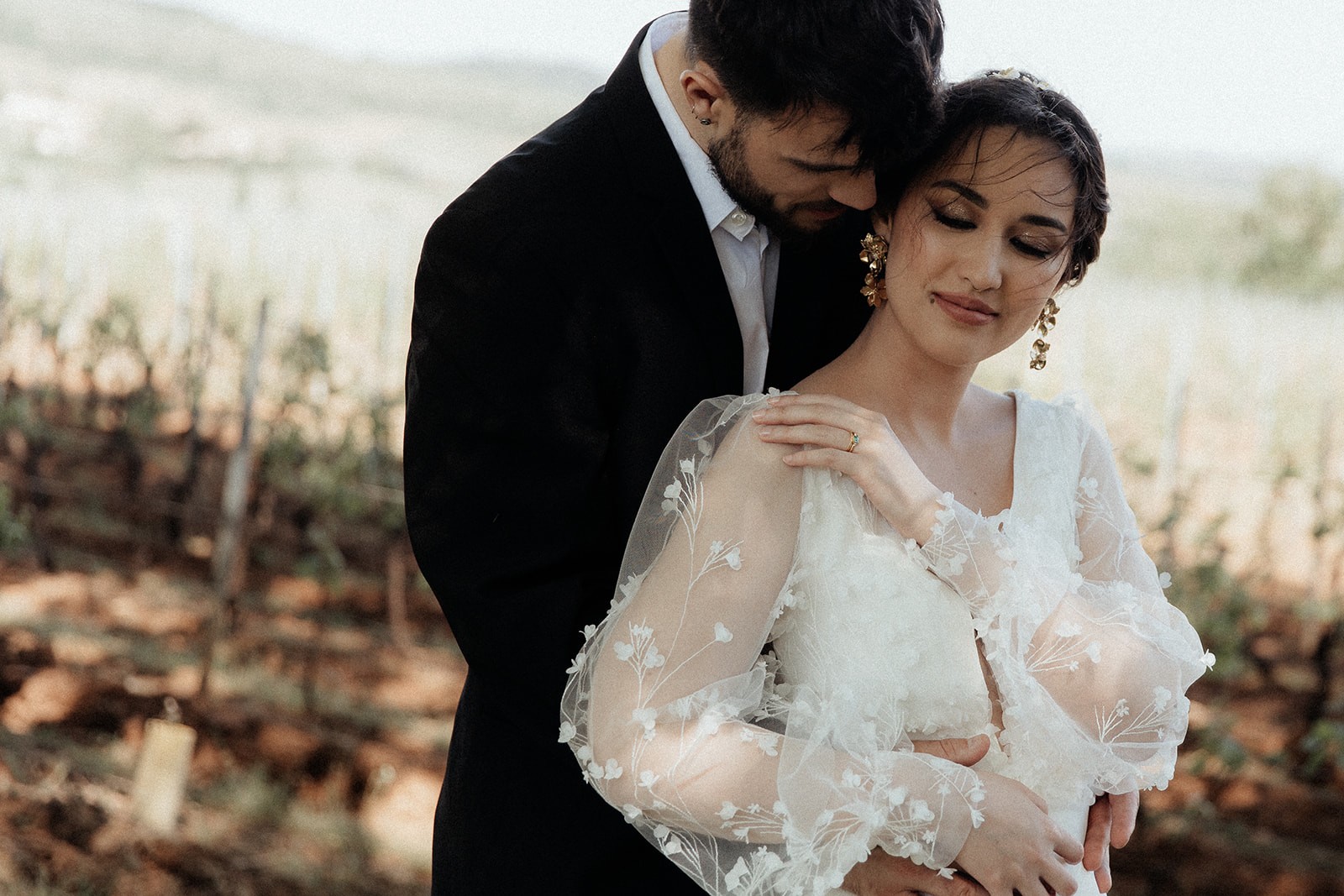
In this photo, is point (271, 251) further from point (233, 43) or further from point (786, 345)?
point (233, 43)

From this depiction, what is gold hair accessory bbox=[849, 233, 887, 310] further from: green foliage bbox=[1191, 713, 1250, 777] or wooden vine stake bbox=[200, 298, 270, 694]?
wooden vine stake bbox=[200, 298, 270, 694]

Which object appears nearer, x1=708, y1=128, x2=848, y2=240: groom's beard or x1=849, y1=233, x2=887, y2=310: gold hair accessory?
x1=708, y1=128, x2=848, y2=240: groom's beard

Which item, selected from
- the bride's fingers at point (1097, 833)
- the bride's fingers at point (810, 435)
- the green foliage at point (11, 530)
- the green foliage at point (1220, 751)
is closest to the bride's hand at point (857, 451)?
the bride's fingers at point (810, 435)

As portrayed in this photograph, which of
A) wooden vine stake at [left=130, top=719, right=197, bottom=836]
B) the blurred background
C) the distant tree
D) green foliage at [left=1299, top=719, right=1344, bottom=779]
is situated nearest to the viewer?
wooden vine stake at [left=130, top=719, right=197, bottom=836]

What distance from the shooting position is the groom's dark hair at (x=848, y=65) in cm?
176

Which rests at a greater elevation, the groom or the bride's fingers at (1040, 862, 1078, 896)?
the groom

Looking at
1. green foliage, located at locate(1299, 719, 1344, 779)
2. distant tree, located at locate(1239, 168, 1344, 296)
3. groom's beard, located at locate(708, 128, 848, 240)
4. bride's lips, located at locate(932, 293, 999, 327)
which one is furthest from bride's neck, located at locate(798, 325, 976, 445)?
distant tree, located at locate(1239, 168, 1344, 296)

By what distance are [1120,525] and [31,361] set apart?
6.87m

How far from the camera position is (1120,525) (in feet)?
6.73

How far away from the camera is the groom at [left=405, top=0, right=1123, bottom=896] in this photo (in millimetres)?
1802

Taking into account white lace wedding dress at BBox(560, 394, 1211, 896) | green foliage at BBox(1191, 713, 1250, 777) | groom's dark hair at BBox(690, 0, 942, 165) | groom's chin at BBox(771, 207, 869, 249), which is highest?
groom's dark hair at BBox(690, 0, 942, 165)

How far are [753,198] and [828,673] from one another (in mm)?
727

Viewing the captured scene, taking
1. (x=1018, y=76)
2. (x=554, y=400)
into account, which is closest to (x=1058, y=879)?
(x=554, y=400)

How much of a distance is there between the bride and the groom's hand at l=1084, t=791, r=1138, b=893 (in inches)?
1.1
